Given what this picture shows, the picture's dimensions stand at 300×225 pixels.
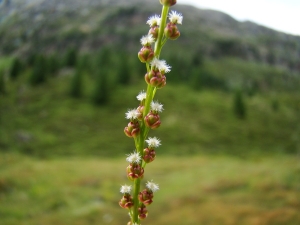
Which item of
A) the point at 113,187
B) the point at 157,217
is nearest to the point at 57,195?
the point at 113,187

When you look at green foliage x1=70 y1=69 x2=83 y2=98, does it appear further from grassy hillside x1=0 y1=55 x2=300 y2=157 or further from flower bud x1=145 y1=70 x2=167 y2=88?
flower bud x1=145 y1=70 x2=167 y2=88

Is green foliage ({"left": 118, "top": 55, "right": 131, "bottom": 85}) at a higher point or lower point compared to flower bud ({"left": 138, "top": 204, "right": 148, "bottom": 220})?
higher

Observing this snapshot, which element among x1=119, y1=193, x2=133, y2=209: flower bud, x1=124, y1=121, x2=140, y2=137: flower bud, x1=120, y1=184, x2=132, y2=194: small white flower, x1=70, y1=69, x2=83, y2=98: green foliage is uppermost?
x1=70, y1=69, x2=83, y2=98: green foliage

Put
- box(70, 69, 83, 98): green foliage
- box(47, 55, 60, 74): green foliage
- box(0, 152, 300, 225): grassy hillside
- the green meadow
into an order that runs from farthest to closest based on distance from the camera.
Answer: box(47, 55, 60, 74): green foliage < box(70, 69, 83, 98): green foliage < the green meadow < box(0, 152, 300, 225): grassy hillside

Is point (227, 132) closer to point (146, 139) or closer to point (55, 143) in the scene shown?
point (55, 143)

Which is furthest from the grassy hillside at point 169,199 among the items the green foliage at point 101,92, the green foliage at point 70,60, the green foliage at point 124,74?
the green foliage at point 70,60

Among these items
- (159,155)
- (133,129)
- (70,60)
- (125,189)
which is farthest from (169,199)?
(70,60)

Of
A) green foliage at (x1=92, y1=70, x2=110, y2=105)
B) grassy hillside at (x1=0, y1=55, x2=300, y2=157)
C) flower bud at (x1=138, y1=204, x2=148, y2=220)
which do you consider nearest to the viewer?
flower bud at (x1=138, y1=204, x2=148, y2=220)

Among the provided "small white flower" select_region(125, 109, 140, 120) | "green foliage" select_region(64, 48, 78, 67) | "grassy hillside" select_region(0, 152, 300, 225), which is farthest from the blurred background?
"small white flower" select_region(125, 109, 140, 120)
